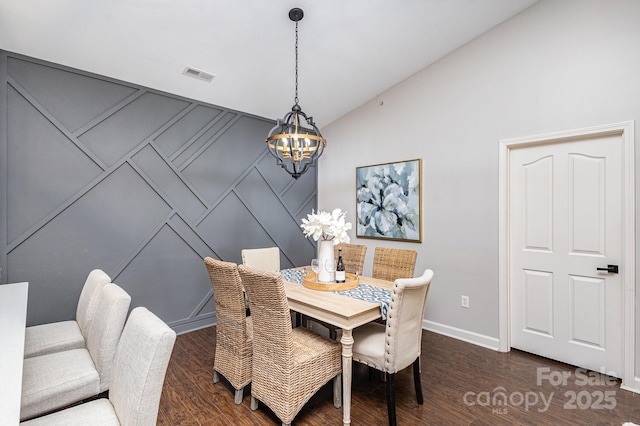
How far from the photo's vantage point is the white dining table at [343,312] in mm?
1919

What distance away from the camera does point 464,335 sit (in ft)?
10.8

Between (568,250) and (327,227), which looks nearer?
(327,227)

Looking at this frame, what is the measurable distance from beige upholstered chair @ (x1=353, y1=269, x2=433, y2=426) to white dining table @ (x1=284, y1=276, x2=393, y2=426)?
0.17m

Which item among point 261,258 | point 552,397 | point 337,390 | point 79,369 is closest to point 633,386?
point 552,397

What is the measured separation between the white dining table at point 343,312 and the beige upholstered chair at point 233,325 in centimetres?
39

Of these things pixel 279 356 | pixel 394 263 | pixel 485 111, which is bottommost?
pixel 279 356

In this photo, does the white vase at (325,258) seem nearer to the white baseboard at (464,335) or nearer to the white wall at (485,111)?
the white wall at (485,111)

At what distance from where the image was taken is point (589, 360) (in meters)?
2.62

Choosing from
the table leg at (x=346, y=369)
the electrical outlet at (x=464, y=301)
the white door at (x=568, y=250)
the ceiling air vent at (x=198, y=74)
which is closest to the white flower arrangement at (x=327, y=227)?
the table leg at (x=346, y=369)

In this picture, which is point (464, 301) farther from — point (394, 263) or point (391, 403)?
point (391, 403)

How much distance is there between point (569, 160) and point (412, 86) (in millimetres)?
1867

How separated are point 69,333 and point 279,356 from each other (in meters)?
1.51

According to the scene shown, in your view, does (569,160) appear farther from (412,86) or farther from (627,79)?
(412,86)

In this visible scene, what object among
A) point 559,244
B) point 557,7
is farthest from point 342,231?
point 557,7
